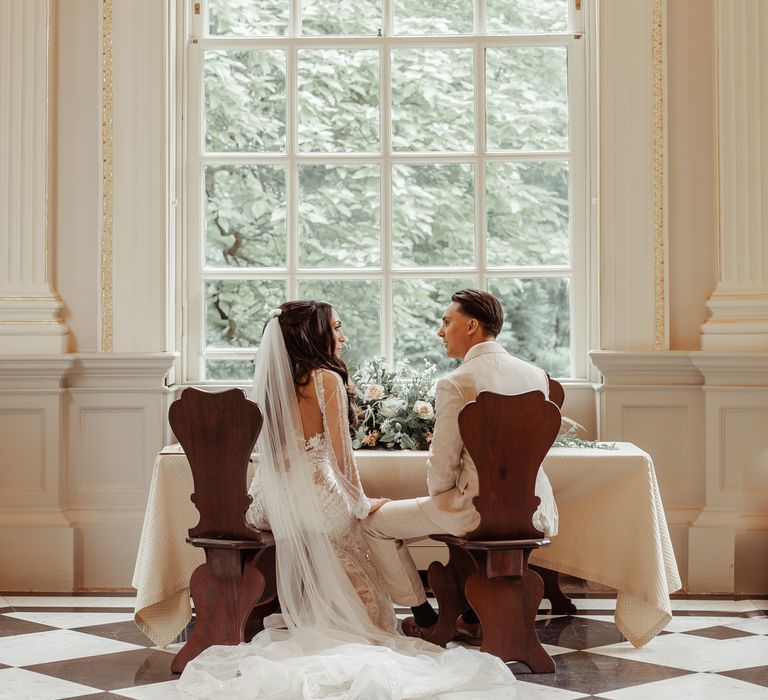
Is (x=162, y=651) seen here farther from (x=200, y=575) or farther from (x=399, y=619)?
(x=399, y=619)

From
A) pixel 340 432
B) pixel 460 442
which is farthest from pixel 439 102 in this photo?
pixel 460 442

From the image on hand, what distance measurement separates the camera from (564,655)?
388 cm

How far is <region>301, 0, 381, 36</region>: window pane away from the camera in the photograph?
218 inches

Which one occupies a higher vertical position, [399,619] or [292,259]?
[292,259]

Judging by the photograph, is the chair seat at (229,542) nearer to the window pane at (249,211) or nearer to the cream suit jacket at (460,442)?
the cream suit jacket at (460,442)

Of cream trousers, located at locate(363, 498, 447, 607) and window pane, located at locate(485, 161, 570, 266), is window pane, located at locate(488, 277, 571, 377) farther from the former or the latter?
cream trousers, located at locate(363, 498, 447, 607)

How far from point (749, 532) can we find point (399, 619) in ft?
5.64

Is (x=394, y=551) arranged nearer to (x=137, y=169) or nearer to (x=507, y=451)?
(x=507, y=451)

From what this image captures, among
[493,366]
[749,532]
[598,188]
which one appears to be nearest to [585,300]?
[598,188]

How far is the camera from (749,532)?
16.4 ft

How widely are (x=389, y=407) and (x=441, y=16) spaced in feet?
7.23

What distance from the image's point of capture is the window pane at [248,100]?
5.54 metres

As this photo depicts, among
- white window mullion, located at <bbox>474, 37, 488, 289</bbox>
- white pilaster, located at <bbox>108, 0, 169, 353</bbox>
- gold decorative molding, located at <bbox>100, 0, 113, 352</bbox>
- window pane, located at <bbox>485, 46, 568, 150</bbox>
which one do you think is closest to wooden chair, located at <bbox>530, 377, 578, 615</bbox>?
white window mullion, located at <bbox>474, 37, 488, 289</bbox>

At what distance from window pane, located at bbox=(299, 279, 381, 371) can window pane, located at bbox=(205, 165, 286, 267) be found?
0.77ft
